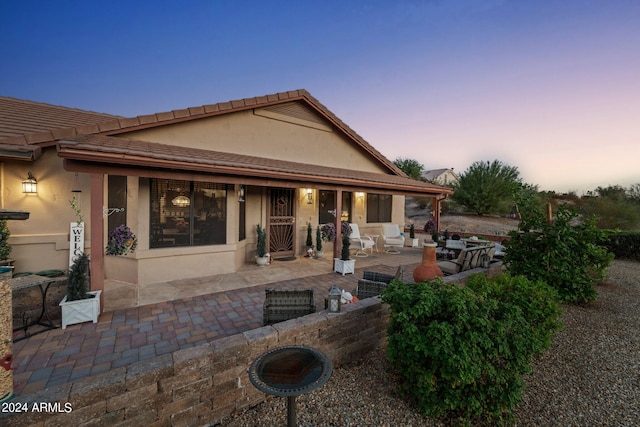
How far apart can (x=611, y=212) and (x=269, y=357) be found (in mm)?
22263

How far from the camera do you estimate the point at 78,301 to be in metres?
3.40

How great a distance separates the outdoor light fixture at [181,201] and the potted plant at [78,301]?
2.33 m

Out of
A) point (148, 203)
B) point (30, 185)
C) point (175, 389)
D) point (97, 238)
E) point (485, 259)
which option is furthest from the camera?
point (485, 259)

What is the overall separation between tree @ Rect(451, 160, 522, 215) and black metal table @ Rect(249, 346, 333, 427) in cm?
2341

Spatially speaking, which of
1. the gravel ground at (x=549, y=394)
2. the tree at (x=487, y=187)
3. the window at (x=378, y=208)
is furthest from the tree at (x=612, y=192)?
the gravel ground at (x=549, y=394)

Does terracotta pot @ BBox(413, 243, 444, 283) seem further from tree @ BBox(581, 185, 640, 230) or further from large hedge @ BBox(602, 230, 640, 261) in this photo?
tree @ BBox(581, 185, 640, 230)

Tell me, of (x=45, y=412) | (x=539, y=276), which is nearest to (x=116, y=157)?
(x=45, y=412)

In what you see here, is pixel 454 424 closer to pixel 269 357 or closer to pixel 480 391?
pixel 480 391

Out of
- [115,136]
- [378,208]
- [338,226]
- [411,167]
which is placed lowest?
[338,226]

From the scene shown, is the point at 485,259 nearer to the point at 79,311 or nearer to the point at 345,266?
the point at 345,266

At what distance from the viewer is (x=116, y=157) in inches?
156

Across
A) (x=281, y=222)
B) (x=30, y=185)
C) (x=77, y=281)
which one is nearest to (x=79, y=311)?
(x=77, y=281)

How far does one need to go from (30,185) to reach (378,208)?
10042mm

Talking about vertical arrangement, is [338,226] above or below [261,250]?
above
